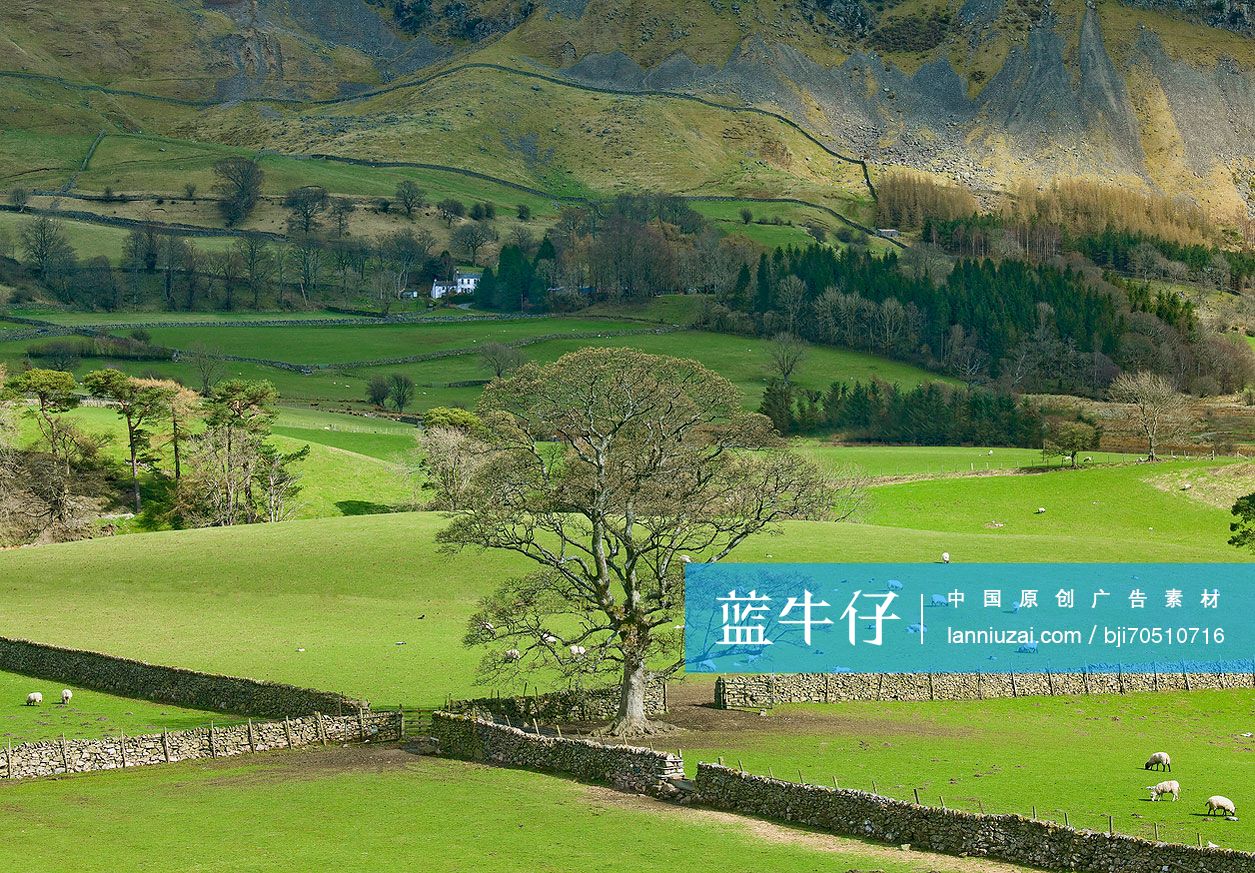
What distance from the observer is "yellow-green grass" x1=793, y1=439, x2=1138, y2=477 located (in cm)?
12225

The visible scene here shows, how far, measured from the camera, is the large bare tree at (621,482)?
48594mm

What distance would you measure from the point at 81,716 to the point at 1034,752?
30.0 m

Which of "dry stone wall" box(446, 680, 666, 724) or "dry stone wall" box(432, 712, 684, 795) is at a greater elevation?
"dry stone wall" box(432, 712, 684, 795)

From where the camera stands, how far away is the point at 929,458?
434ft

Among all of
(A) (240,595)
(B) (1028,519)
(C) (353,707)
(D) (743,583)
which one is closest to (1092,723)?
(D) (743,583)

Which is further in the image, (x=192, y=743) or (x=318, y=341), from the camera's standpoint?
(x=318, y=341)

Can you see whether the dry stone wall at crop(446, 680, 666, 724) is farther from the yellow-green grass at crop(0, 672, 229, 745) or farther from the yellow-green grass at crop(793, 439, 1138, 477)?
the yellow-green grass at crop(793, 439, 1138, 477)

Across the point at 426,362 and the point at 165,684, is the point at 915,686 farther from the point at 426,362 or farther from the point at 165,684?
the point at 426,362

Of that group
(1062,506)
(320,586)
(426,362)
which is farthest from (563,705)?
(426,362)

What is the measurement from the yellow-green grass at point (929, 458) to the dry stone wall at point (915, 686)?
5863 centimetres

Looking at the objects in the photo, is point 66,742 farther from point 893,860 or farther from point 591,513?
point 893,860

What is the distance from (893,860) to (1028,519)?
243 feet

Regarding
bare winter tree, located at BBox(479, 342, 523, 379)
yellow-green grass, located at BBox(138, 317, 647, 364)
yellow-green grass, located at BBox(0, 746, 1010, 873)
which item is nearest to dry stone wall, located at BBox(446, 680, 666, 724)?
yellow-green grass, located at BBox(0, 746, 1010, 873)

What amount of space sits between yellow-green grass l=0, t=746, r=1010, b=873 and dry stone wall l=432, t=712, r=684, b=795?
2.20 ft
